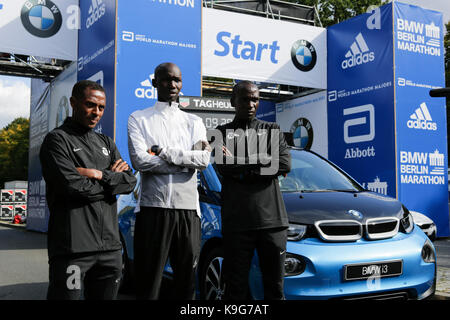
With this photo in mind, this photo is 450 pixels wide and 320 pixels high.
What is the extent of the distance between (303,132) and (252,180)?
12.5 metres

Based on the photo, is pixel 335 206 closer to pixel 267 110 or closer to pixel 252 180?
pixel 252 180

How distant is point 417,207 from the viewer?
11836mm

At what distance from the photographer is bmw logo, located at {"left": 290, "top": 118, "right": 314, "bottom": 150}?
50.1 ft

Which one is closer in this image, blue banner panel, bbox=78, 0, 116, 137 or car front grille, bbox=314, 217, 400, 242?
car front grille, bbox=314, 217, 400, 242

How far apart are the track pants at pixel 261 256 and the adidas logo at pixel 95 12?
326 inches

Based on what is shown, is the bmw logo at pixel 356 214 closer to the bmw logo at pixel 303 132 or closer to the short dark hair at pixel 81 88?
the short dark hair at pixel 81 88

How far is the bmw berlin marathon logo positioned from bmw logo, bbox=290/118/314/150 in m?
7.84

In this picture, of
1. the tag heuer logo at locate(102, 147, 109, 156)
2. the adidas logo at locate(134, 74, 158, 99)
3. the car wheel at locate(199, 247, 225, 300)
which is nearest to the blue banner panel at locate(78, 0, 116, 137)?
the adidas logo at locate(134, 74, 158, 99)

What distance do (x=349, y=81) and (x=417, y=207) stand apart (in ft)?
12.9

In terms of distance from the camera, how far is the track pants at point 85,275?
2.58 meters

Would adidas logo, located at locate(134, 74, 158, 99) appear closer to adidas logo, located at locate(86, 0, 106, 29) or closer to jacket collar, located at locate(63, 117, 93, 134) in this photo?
adidas logo, located at locate(86, 0, 106, 29)

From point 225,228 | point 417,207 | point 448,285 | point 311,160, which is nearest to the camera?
point 225,228
